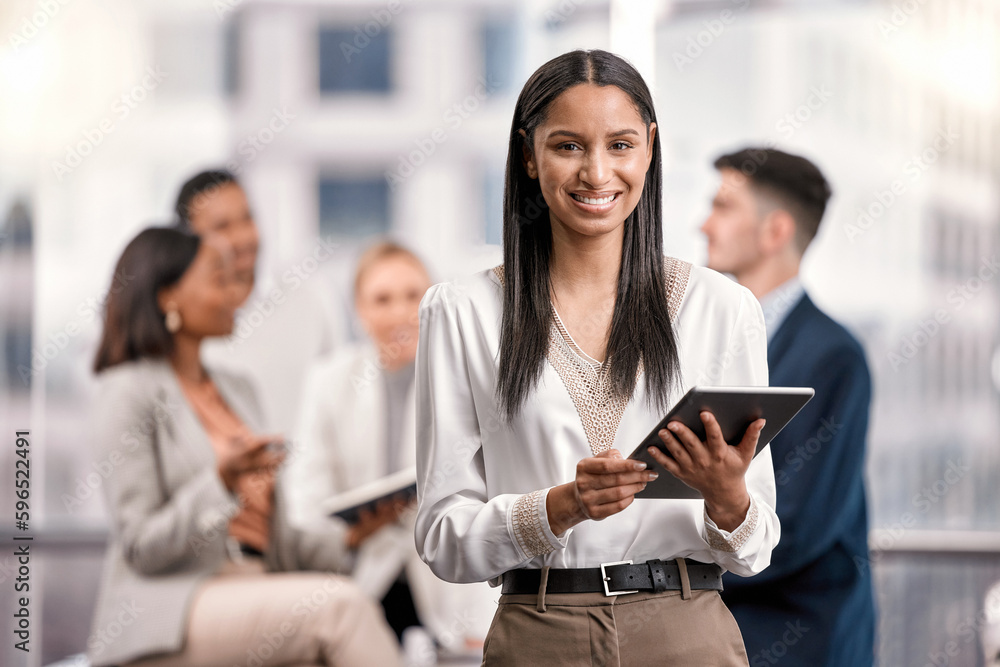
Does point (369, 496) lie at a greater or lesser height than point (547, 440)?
lesser

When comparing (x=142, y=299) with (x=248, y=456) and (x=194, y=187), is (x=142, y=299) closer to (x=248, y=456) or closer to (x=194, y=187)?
(x=194, y=187)

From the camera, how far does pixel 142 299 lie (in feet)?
14.1

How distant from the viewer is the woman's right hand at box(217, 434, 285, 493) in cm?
423

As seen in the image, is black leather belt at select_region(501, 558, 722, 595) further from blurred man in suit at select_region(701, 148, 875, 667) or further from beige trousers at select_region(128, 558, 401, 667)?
beige trousers at select_region(128, 558, 401, 667)

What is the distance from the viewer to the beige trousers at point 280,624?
4062 millimetres

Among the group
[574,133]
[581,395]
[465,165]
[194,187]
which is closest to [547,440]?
[581,395]

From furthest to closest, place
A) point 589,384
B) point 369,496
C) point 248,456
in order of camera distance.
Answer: point 369,496 → point 248,456 → point 589,384

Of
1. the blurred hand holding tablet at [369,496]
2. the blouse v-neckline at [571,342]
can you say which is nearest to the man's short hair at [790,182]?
the blurred hand holding tablet at [369,496]

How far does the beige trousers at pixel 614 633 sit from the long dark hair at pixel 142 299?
10.6 feet

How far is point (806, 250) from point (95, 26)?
3.52m

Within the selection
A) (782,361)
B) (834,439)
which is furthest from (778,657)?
(782,361)

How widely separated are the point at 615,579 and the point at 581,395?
29cm

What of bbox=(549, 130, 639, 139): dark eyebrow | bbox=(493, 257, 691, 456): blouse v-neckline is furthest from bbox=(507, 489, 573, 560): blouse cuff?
bbox=(549, 130, 639, 139): dark eyebrow

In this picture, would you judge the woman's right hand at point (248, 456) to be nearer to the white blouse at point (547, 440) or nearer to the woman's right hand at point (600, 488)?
the white blouse at point (547, 440)
